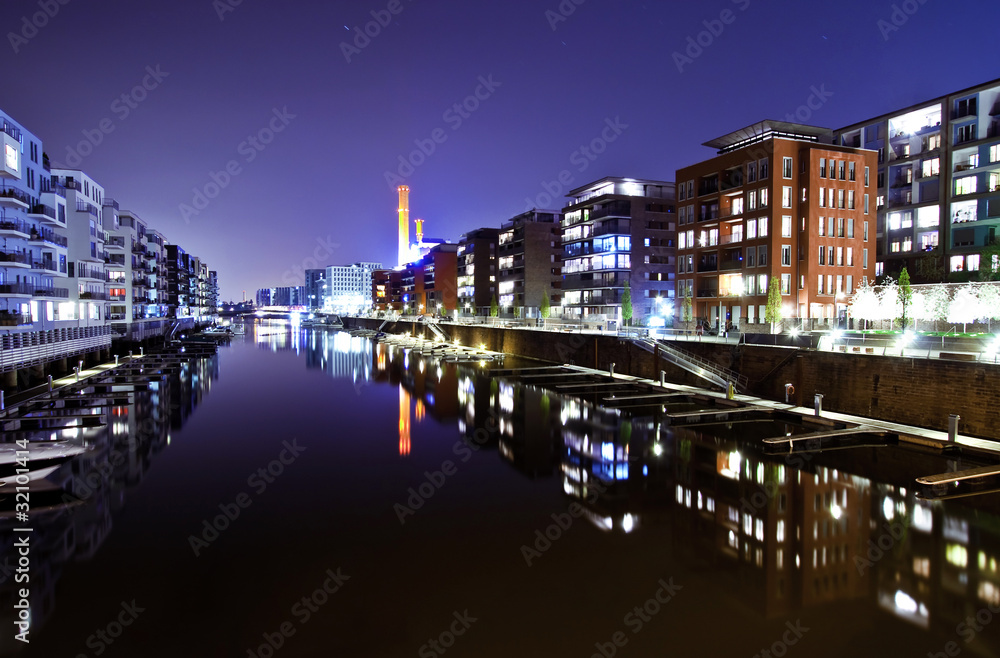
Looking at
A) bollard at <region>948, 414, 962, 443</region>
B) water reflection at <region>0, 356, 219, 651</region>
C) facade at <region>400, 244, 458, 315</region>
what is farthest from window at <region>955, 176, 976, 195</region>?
facade at <region>400, 244, 458, 315</region>

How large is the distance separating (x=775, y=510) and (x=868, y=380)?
13.9 meters

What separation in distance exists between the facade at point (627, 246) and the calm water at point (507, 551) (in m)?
47.1

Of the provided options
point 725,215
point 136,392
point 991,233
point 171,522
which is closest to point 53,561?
point 171,522

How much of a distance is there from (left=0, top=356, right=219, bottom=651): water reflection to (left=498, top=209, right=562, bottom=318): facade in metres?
63.8

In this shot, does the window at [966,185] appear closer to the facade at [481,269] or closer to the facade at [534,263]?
the facade at [534,263]

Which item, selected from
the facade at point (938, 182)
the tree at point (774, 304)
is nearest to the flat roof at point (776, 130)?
the facade at point (938, 182)

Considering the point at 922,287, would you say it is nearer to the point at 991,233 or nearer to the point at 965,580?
the point at 991,233

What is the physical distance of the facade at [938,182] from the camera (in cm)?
5284

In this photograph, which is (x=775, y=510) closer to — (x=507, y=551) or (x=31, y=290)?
(x=507, y=551)

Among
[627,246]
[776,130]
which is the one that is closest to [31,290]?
[627,246]

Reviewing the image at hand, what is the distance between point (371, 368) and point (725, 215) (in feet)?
136

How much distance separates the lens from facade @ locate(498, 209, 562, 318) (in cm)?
9538

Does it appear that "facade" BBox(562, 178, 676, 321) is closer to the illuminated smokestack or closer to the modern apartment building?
the modern apartment building

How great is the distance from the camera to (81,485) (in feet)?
66.2
